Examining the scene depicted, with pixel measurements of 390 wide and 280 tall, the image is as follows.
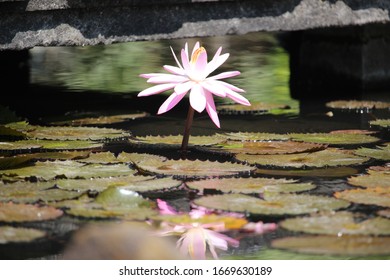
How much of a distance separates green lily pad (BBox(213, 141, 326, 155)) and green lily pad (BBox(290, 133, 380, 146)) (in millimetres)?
103

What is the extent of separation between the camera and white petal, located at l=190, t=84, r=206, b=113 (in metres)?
2.23

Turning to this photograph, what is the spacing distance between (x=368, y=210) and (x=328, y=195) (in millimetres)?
162

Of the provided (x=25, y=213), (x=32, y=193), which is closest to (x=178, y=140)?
(x=32, y=193)

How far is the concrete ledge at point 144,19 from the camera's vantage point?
3.12 m

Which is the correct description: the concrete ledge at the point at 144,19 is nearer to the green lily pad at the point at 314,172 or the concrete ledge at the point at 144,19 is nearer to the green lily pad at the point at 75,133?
the green lily pad at the point at 75,133

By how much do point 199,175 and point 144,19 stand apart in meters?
1.22

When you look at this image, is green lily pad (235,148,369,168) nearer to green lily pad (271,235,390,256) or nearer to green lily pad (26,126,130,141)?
green lily pad (26,126,130,141)

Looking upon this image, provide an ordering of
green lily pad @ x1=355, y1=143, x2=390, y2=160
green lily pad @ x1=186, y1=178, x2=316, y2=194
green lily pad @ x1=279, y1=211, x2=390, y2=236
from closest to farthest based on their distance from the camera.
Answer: green lily pad @ x1=279, y1=211, x2=390, y2=236
green lily pad @ x1=186, y1=178, x2=316, y2=194
green lily pad @ x1=355, y1=143, x2=390, y2=160

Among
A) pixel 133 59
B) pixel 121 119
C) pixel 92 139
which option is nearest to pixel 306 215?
pixel 92 139

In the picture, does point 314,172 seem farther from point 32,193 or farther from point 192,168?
point 32,193

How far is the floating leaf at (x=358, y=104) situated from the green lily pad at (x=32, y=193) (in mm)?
1646

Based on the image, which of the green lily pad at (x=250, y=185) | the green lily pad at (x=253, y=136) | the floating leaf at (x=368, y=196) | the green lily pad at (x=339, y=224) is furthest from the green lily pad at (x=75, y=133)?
the green lily pad at (x=339, y=224)

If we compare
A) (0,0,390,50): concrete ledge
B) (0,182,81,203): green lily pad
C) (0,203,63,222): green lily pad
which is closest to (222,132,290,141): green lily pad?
(0,0,390,50): concrete ledge

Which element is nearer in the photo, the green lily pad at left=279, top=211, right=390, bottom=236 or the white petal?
the green lily pad at left=279, top=211, right=390, bottom=236
